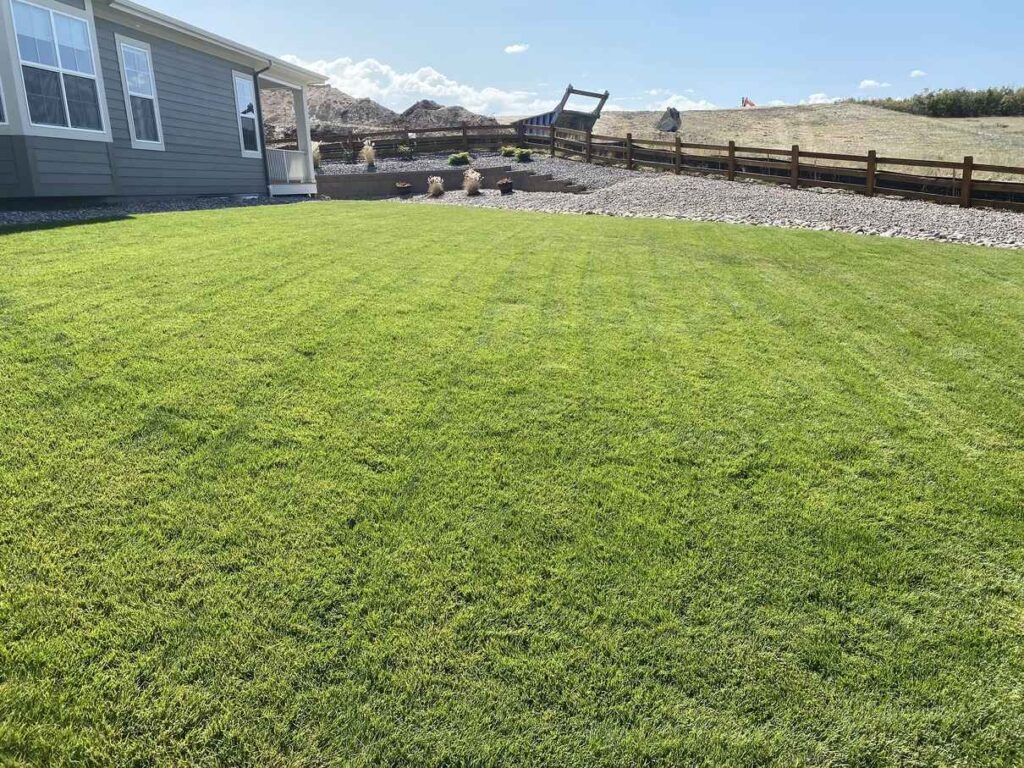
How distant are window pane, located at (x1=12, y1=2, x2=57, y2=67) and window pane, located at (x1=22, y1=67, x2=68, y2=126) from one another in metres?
0.19

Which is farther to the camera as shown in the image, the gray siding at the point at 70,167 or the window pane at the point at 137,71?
the window pane at the point at 137,71

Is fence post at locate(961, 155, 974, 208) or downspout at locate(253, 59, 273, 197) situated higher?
downspout at locate(253, 59, 273, 197)

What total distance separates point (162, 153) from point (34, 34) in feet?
10.4

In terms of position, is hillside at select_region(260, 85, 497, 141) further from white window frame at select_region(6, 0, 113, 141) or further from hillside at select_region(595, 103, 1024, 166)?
white window frame at select_region(6, 0, 113, 141)

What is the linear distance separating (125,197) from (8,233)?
17.6 feet

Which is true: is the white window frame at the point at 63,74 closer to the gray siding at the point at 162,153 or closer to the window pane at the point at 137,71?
the gray siding at the point at 162,153

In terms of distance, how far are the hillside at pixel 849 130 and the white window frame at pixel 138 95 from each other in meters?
25.1

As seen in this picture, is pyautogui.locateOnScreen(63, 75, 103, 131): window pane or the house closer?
the house

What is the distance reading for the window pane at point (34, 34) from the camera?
30.6 ft

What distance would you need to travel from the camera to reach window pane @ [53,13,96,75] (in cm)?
1001

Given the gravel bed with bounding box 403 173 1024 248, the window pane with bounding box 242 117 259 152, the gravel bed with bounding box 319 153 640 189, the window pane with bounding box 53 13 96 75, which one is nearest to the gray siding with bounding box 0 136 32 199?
the window pane with bounding box 53 13 96 75

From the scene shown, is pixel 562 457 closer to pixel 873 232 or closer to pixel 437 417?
pixel 437 417

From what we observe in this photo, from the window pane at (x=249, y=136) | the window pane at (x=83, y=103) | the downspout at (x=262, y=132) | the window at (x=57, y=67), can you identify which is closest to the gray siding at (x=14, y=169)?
the window at (x=57, y=67)

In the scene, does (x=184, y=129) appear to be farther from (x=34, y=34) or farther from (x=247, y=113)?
(x=34, y=34)
